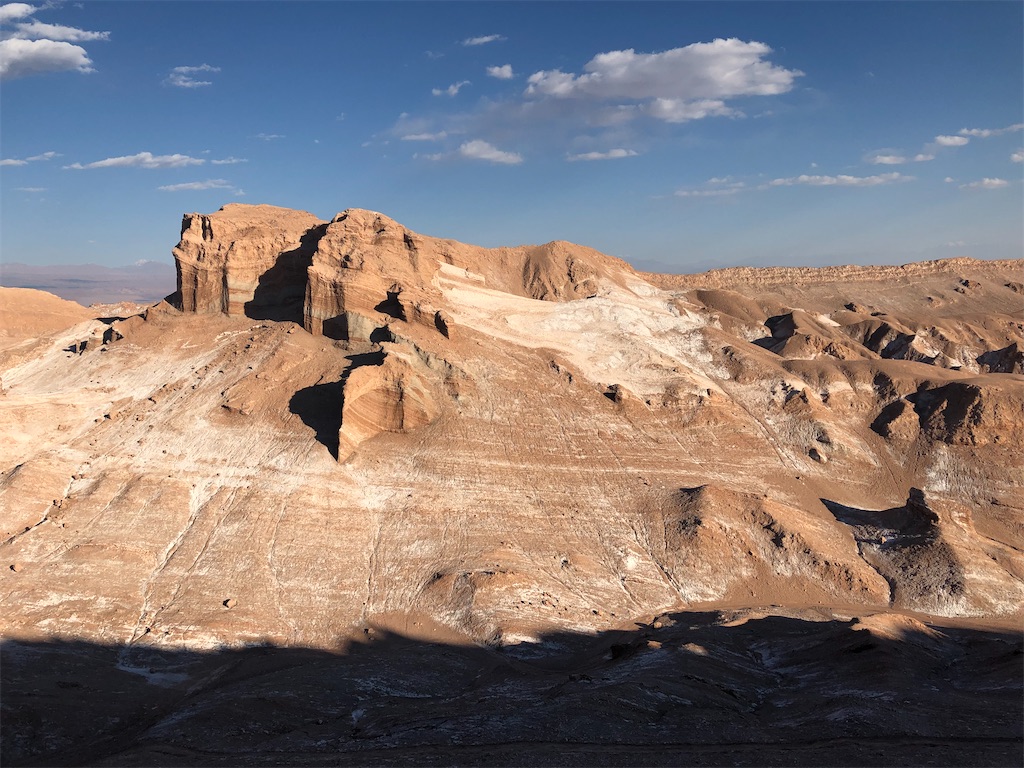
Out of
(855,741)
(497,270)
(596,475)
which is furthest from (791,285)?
(855,741)

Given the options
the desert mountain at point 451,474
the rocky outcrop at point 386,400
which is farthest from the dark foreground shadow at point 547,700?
the rocky outcrop at point 386,400

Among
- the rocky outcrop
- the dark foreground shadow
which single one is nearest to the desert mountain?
the rocky outcrop

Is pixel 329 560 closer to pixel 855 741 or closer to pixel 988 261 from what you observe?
pixel 855 741

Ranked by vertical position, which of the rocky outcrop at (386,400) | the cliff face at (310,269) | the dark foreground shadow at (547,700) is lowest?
the dark foreground shadow at (547,700)

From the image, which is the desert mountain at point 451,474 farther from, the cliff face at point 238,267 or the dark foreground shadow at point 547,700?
the dark foreground shadow at point 547,700

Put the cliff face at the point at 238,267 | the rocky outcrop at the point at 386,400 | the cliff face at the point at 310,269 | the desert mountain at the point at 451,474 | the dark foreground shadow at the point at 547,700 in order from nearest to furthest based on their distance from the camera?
the dark foreground shadow at the point at 547,700 < the desert mountain at the point at 451,474 < the rocky outcrop at the point at 386,400 < the cliff face at the point at 310,269 < the cliff face at the point at 238,267

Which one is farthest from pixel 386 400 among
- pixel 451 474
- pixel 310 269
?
pixel 310 269

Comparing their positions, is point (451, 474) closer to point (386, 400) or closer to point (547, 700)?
point (386, 400)
